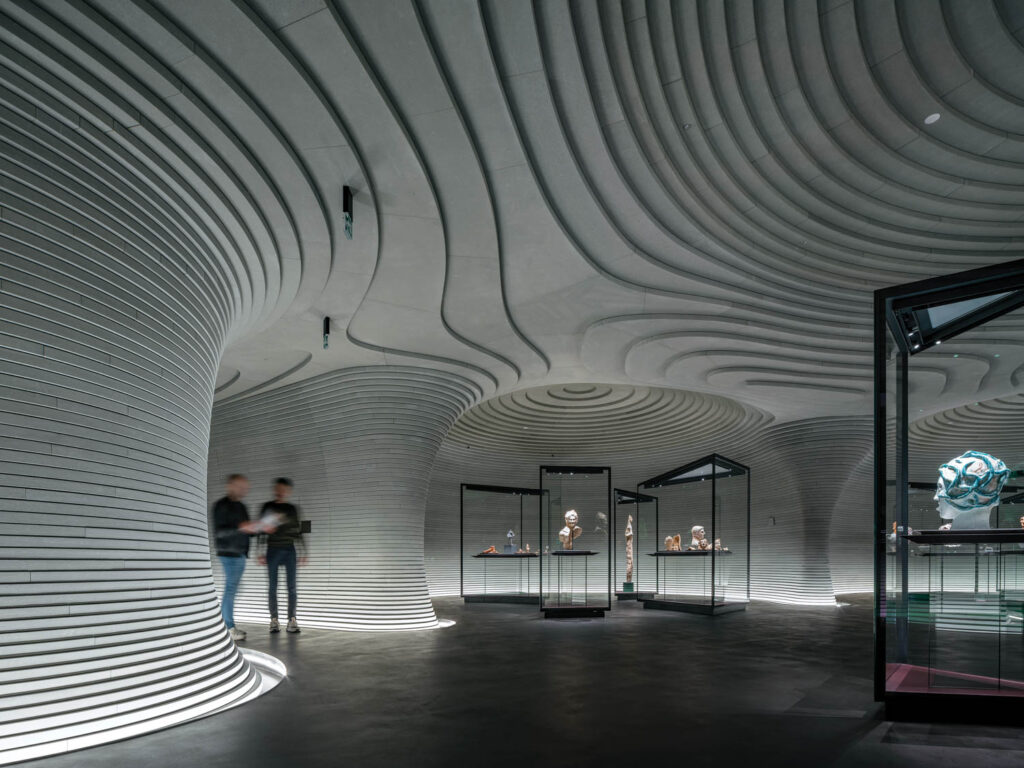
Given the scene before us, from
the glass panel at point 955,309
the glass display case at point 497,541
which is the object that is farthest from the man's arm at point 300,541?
the glass display case at point 497,541

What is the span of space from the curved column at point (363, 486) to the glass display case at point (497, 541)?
25.9 ft

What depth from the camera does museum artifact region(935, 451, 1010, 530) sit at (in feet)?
16.5

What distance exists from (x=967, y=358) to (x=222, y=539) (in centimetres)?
627

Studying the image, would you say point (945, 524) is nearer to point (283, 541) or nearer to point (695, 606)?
point (283, 541)

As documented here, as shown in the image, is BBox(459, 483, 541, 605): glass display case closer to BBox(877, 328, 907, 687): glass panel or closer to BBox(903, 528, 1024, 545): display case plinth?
BBox(877, 328, 907, 687): glass panel

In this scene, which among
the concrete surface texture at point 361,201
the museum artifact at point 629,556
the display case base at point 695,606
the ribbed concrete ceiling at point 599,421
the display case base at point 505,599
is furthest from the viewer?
the museum artifact at point 629,556

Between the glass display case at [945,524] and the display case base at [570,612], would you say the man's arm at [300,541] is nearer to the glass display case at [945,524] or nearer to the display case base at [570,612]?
the display case base at [570,612]

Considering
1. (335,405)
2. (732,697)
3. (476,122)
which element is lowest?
(732,697)

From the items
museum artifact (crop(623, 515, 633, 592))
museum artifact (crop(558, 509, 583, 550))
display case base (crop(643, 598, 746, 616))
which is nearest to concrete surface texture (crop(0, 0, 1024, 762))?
display case base (crop(643, 598, 746, 616))

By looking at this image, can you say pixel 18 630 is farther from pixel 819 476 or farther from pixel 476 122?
pixel 819 476

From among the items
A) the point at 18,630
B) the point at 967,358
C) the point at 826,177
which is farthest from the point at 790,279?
the point at 18,630

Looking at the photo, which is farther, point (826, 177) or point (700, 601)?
point (700, 601)

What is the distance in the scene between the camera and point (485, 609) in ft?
52.4

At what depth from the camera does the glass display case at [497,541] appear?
21328 mm
